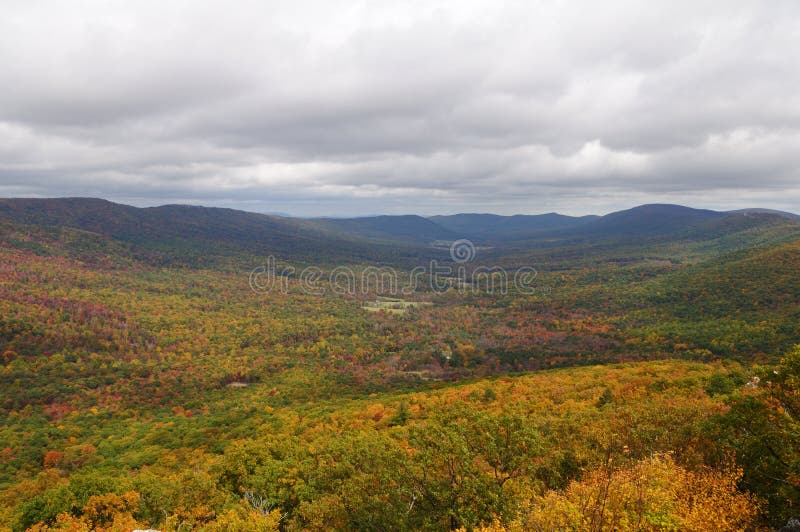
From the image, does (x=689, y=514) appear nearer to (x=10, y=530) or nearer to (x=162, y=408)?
(x=10, y=530)

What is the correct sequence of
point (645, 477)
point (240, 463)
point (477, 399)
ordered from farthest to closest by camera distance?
point (477, 399) → point (240, 463) → point (645, 477)

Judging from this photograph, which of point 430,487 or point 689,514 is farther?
point 430,487

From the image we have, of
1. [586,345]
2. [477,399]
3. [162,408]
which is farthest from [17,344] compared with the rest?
[586,345]

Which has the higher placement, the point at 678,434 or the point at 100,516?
the point at 678,434

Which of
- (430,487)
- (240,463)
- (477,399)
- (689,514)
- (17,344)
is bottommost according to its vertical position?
(17,344)

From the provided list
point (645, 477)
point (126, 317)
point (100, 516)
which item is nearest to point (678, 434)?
point (645, 477)

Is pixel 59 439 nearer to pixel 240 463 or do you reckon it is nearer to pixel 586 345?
pixel 240 463

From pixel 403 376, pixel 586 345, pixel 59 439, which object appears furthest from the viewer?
pixel 586 345
